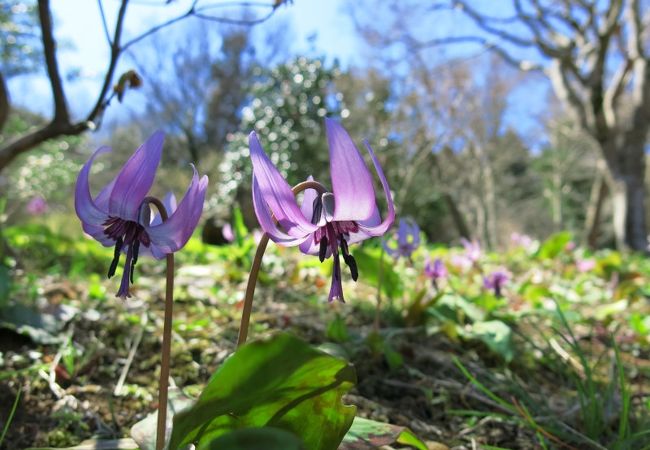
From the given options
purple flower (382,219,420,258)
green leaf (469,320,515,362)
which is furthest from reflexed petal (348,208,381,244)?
purple flower (382,219,420,258)

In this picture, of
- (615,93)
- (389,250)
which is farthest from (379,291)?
(615,93)

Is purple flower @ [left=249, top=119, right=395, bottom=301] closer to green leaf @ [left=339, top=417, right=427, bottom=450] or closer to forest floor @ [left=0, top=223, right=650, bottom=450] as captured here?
green leaf @ [left=339, top=417, right=427, bottom=450]

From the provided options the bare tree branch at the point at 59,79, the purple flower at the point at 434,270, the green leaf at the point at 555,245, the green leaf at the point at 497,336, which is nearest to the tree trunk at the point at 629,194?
the green leaf at the point at 555,245

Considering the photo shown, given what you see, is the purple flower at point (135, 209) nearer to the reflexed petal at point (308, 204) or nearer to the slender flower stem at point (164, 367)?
the slender flower stem at point (164, 367)

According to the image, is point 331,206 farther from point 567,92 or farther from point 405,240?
point 567,92

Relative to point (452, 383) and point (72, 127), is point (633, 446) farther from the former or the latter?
point (72, 127)
